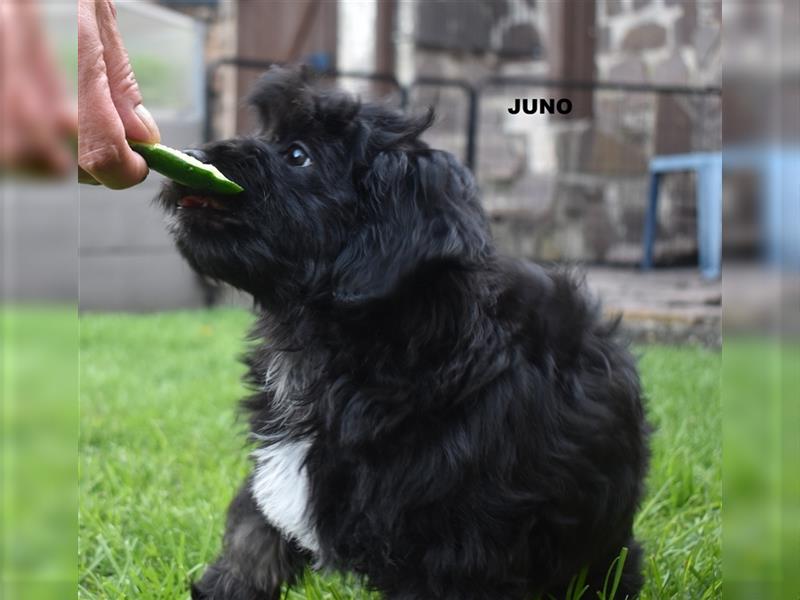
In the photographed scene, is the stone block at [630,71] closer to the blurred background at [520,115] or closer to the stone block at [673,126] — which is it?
the blurred background at [520,115]

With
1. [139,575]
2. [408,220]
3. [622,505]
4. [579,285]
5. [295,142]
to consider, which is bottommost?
[139,575]

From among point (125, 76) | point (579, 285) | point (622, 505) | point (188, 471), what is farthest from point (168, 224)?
point (188, 471)

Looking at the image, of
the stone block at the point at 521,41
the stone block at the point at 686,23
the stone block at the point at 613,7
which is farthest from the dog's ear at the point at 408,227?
the stone block at the point at 521,41

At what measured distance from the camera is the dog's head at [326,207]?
1.95 meters

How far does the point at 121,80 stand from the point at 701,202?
6.45 m

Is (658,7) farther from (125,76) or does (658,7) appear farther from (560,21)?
(125,76)

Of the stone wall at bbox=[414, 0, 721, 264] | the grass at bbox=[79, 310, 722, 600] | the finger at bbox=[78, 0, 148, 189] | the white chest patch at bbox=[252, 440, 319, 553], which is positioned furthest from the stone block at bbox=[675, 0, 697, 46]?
the finger at bbox=[78, 0, 148, 189]

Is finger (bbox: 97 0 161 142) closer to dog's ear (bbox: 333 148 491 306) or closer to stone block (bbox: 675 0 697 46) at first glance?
dog's ear (bbox: 333 148 491 306)

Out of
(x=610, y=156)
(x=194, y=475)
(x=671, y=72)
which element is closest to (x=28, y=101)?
(x=194, y=475)

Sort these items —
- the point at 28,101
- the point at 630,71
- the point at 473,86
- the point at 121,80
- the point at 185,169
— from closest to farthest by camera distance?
the point at 28,101
the point at 121,80
the point at 185,169
the point at 473,86
the point at 630,71

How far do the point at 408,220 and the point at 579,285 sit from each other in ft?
2.09

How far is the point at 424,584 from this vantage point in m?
1.89

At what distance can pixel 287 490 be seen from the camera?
199 cm

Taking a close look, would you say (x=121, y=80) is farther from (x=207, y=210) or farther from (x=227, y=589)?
(x=227, y=589)
